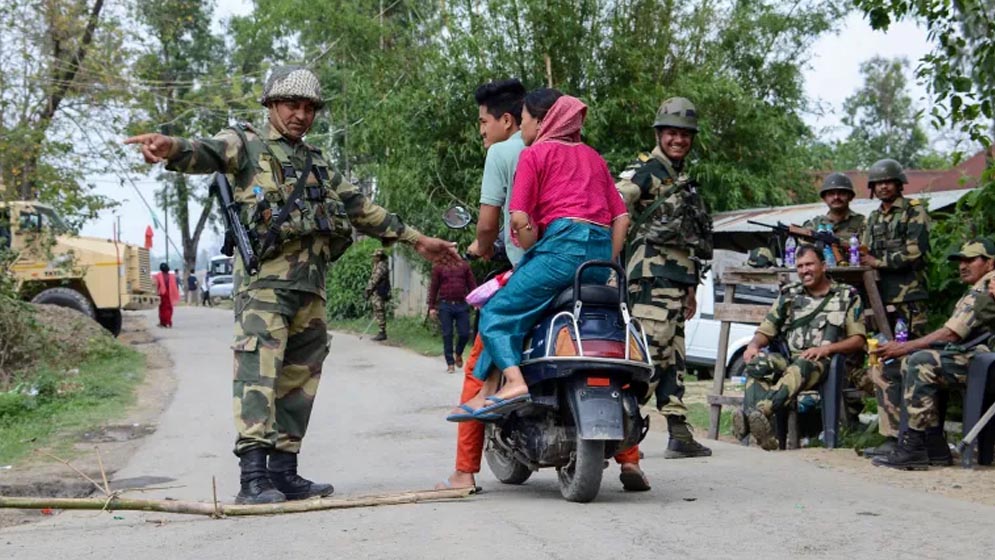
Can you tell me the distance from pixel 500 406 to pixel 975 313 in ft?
11.9

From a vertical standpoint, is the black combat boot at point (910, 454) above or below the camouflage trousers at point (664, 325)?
below

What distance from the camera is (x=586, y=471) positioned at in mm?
5996

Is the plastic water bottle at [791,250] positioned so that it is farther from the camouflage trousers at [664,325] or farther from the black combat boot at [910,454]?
the black combat boot at [910,454]

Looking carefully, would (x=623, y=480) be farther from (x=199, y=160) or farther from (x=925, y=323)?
(x=925, y=323)

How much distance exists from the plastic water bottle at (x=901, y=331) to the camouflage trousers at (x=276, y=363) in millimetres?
4758

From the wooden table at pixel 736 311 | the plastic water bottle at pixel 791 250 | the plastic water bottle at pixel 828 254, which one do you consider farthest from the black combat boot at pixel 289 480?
the plastic water bottle at pixel 791 250

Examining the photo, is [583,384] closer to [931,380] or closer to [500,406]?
[500,406]

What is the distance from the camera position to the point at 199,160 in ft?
20.9

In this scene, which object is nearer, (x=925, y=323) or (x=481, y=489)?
(x=481, y=489)

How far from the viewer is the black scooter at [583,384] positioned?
595 centimetres

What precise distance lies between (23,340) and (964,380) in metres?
11.5

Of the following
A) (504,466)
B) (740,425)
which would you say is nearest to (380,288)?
(740,425)

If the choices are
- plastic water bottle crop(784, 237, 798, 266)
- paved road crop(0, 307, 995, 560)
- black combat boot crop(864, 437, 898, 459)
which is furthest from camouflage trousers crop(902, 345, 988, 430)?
plastic water bottle crop(784, 237, 798, 266)

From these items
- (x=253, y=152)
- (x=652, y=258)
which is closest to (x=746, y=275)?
(x=652, y=258)
